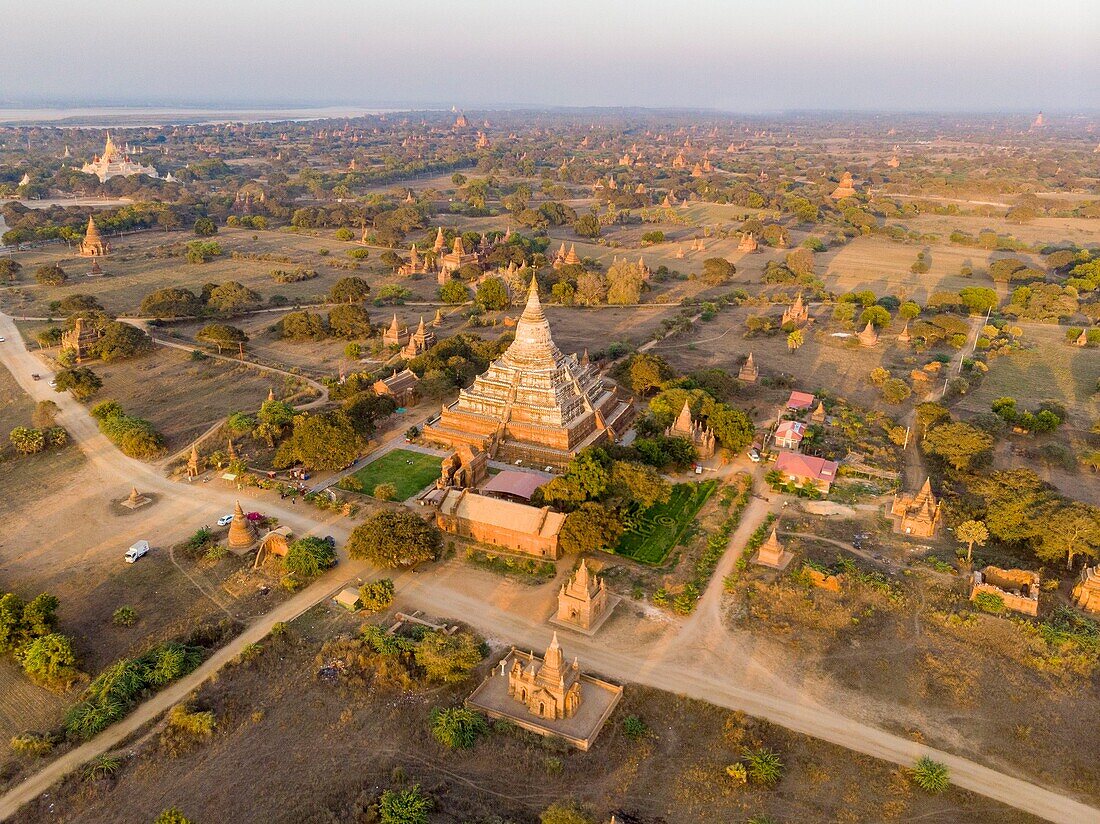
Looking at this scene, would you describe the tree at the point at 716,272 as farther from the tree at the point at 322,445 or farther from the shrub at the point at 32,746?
the shrub at the point at 32,746

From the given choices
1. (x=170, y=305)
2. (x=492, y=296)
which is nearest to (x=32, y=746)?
(x=170, y=305)

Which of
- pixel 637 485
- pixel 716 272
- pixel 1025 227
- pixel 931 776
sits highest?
pixel 1025 227

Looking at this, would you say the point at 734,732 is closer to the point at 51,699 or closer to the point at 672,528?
the point at 672,528

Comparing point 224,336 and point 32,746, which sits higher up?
point 224,336

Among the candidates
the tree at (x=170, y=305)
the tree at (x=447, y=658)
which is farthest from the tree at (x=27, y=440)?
the tree at (x=447, y=658)

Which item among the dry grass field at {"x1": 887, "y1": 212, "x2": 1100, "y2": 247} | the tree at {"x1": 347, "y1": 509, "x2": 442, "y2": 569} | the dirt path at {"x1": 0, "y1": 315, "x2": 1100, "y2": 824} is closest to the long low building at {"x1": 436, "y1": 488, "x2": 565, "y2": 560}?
the tree at {"x1": 347, "y1": 509, "x2": 442, "y2": 569}

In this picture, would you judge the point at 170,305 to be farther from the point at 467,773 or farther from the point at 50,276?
the point at 467,773
